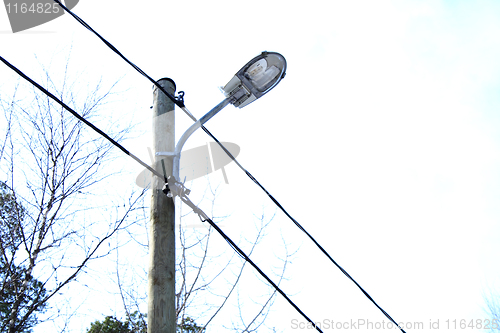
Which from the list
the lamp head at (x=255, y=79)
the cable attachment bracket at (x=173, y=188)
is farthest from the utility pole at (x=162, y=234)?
the lamp head at (x=255, y=79)

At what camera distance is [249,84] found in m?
4.21

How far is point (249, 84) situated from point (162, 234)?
5.40 feet

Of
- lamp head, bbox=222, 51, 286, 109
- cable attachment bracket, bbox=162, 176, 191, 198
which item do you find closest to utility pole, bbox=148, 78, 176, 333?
cable attachment bracket, bbox=162, 176, 191, 198

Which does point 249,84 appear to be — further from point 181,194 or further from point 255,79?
point 181,194

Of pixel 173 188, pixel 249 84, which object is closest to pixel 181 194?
pixel 173 188

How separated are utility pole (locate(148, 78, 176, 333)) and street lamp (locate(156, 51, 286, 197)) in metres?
0.16

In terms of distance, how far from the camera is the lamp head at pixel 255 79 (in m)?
4.11

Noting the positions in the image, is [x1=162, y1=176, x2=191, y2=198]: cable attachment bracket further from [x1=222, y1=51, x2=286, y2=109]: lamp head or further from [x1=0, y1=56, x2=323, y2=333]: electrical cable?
[x1=222, y1=51, x2=286, y2=109]: lamp head

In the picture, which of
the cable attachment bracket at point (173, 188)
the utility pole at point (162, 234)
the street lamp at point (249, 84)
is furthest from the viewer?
the street lamp at point (249, 84)

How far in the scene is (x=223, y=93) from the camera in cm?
427

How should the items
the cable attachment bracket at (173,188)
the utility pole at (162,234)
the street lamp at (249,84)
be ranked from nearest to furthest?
the utility pole at (162,234) < the cable attachment bracket at (173,188) < the street lamp at (249,84)

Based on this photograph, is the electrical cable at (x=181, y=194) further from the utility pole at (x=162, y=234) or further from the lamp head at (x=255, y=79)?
the lamp head at (x=255, y=79)

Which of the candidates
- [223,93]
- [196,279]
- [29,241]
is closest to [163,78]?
[223,93]

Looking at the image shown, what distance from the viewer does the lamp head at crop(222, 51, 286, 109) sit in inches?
162
